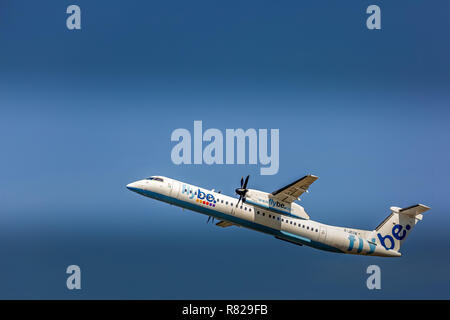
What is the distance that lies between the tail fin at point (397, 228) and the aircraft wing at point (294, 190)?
10.0 metres

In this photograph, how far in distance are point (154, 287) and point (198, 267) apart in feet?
30.8

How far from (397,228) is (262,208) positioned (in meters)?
14.0

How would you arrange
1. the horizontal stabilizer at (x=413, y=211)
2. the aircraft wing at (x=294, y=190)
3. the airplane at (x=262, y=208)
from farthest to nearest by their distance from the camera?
the horizontal stabilizer at (x=413, y=211) → the airplane at (x=262, y=208) → the aircraft wing at (x=294, y=190)

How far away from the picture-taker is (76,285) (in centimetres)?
5812

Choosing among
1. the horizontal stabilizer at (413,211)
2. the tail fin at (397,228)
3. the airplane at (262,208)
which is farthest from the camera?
the tail fin at (397,228)

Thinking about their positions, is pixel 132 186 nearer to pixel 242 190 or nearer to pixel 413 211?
pixel 242 190

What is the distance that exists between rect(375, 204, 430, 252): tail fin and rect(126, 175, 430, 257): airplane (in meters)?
1.32

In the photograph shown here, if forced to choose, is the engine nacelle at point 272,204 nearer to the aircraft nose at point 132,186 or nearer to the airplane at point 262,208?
the airplane at point 262,208

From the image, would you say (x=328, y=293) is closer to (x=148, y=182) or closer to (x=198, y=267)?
(x=198, y=267)

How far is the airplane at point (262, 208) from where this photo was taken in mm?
49812

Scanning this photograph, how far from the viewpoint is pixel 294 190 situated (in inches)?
1961

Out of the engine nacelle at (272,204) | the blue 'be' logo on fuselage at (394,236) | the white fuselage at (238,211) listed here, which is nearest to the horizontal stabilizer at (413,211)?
the blue 'be' logo on fuselage at (394,236)

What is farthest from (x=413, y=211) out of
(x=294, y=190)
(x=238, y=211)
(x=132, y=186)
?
(x=132, y=186)

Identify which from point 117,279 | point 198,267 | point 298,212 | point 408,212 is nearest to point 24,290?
point 117,279
